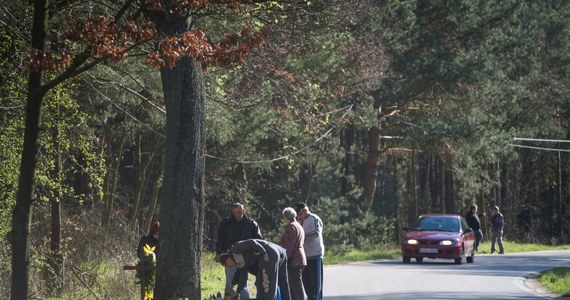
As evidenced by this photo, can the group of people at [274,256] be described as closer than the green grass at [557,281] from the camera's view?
Yes

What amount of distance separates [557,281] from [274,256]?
1303cm

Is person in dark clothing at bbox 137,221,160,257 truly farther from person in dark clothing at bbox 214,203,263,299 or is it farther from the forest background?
the forest background

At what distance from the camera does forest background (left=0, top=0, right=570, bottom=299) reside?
1828cm

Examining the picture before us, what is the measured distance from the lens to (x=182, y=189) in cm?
1587

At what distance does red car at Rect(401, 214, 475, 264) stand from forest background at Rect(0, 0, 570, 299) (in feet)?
14.7

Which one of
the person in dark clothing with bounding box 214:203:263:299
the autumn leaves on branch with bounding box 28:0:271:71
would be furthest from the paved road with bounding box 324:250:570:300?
the autumn leaves on branch with bounding box 28:0:271:71

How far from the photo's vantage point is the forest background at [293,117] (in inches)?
720

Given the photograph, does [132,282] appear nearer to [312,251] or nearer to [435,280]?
[312,251]

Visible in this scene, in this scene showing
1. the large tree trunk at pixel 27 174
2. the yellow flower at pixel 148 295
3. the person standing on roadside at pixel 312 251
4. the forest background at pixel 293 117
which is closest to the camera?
the large tree trunk at pixel 27 174

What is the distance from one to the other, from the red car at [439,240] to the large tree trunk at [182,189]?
18345 millimetres

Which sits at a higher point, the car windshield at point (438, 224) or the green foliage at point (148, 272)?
the car windshield at point (438, 224)

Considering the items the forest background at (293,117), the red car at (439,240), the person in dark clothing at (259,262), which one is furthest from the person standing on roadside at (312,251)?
the red car at (439,240)

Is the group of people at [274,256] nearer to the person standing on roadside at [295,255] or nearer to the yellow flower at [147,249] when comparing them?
the person standing on roadside at [295,255]

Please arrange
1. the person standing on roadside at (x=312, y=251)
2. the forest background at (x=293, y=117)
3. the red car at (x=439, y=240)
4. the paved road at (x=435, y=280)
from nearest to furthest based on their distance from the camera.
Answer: the person standing on roadside at (x=312, y=251)
the forest background at (x=293, y=117)
the paved road at (x=435, y=280)
the red car at (x=439, y=240)
